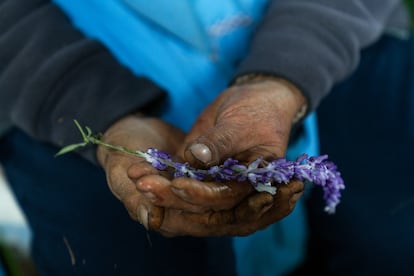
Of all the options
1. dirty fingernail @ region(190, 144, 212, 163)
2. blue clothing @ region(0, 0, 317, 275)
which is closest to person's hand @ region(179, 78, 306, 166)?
dirty fingernail @ region(190, 144, 212, 163)

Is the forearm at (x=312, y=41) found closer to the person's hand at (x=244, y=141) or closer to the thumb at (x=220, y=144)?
the person's hand at (x=244, y=141)

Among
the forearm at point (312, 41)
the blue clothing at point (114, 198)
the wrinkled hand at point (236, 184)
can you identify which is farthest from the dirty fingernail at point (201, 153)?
the forearm at point (312, 41)

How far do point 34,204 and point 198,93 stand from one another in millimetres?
249

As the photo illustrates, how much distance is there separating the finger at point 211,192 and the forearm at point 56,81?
215 mm

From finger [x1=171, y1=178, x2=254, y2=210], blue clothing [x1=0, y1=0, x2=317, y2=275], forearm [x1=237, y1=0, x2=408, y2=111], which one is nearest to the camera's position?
finger [x1=171, y1=178, x2=254, y2=210]

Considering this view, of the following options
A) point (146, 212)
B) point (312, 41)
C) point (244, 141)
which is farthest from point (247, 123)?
point (312, 41)

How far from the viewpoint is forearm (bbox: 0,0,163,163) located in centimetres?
57

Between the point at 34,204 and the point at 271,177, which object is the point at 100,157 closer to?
the point at 34,204

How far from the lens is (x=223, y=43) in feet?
2.31

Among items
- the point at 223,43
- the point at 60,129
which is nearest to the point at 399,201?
the point at 223,43

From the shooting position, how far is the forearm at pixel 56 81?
575 mm

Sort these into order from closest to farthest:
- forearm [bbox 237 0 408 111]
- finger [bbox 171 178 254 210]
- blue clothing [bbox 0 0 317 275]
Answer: finger [bbox 171 178 254 210]
blue clothing [bbox 0 0 317 275]
forearm [bbox 237 0 408 111]

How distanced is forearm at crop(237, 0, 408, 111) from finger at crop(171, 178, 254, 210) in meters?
0.25

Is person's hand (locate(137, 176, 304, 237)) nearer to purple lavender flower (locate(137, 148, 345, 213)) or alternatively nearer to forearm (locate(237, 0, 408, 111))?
purple lavender flower (locate(137, 148, 345, 213))
